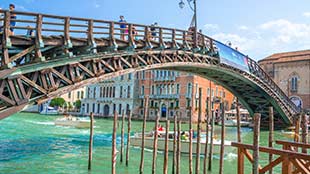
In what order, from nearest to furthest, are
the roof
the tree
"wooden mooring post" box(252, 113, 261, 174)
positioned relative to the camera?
"wooden mooring post" box(252, 113, 261, 174) < the roof < the tree

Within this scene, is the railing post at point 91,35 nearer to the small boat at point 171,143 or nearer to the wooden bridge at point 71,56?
the wooden bridge at point 71,56

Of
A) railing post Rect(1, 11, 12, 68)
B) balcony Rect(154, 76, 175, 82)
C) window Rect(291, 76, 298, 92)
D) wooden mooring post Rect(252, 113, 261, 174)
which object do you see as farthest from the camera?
balcony Rect(154, 76, 175, 82)

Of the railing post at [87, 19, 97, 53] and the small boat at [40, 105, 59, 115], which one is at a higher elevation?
the railing post at [87, 19, 97, 53]

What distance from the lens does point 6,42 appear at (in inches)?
280

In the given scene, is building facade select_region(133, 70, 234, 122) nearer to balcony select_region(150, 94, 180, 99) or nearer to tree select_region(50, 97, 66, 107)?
balcony select_region(150, 94, 180, 99)

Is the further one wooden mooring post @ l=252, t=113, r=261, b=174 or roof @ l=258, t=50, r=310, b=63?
roof @ l=258, t=50, r=310, b=63

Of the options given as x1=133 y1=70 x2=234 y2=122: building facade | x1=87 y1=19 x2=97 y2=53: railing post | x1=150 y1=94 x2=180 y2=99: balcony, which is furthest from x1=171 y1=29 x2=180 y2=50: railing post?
x1=150 y1=94 x2=180 y2=99: balcony

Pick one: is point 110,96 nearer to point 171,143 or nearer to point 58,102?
point 58,102

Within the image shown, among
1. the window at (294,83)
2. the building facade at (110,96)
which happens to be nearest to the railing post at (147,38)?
the window at (294,83)

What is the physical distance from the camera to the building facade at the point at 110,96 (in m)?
39.1

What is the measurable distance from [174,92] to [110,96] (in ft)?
32.7

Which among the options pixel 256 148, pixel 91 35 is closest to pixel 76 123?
pixel 91 35

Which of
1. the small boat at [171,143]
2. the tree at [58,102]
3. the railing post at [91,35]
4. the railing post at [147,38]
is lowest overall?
Result: the small boat at [171,143]

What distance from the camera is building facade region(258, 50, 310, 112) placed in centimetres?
3170
